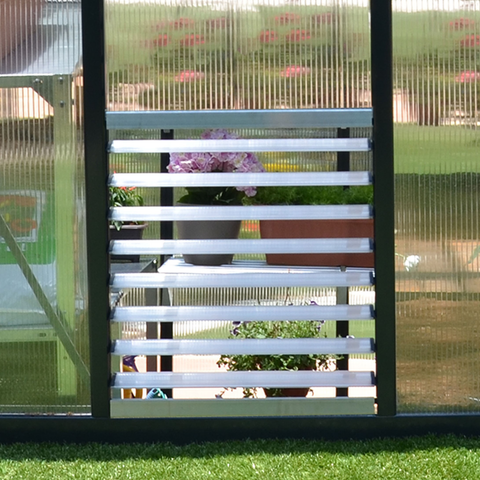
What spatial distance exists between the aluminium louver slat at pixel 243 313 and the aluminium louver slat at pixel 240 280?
96 millimetres

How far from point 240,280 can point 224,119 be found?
2.12 ft

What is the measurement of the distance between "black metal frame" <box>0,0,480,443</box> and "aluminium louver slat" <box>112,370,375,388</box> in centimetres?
8

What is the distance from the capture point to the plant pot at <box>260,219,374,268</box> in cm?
383

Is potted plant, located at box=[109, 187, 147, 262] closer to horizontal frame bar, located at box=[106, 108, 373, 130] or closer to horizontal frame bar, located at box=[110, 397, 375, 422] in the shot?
horizontal frame bar, located at box=[106, 108, 373, 130]

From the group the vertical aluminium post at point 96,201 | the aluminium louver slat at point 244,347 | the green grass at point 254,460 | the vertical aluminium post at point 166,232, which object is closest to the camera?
the green grass at point 254,460

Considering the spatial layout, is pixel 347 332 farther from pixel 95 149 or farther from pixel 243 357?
pixel 95 149

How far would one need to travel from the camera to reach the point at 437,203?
374 centimetres

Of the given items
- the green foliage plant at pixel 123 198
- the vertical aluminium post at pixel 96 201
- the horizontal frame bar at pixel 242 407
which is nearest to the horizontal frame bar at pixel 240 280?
the vertical aluminium post at pixel 96 201

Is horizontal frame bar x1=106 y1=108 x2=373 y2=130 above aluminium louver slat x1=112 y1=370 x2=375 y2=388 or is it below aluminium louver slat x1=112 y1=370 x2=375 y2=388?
above

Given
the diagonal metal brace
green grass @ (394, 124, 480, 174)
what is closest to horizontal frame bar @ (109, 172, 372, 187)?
green grass @ (394, 124, 480, 174)

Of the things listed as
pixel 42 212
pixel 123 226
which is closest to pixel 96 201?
pixel 42 212

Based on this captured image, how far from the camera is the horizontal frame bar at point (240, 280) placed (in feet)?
12.3

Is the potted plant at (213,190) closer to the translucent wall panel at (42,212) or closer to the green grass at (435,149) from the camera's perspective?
the translucent wall panel at (42,212)

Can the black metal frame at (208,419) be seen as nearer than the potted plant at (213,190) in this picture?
Yes
